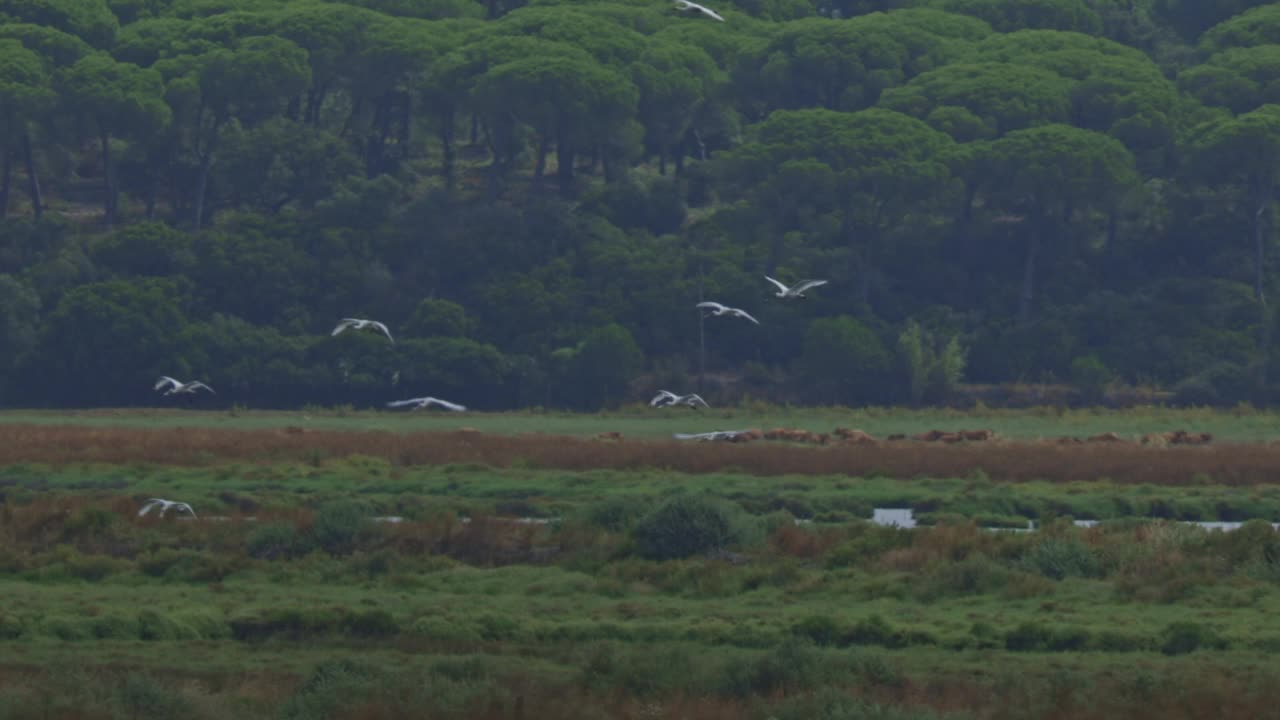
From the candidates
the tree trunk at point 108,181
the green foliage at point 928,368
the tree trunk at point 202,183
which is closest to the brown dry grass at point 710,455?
the green foliage at point 928,368

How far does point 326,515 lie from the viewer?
34.0m

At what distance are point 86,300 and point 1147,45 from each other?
5788cm

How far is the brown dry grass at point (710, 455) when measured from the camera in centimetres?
4831

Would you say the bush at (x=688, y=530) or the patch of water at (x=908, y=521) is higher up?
the bush at (x=688, y=530)

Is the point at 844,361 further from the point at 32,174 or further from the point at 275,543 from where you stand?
the point at 275,543

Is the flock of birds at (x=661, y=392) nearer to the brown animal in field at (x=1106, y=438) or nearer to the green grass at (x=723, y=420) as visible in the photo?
the green grass at (x=723, y=420)

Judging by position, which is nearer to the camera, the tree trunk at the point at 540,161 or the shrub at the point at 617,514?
the shrub at the point at 617,514

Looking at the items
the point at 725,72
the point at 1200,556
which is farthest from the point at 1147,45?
the point at 1200,556

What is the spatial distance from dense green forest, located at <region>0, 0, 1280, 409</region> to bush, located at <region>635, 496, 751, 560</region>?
47622mm

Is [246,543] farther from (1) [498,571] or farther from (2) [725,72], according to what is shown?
(2) [725,72]

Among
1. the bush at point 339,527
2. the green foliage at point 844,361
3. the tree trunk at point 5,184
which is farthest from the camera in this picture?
the tree trunk at point 5,184

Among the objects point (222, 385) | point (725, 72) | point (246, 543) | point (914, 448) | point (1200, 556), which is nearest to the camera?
point (1200, 556)

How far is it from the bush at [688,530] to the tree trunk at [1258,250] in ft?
196

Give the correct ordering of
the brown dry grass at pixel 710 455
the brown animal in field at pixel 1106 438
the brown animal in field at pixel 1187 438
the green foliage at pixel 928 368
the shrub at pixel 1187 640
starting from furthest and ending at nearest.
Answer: the green foliage at pixel 928 368 < the brown animal in field at pixel 1187 438 < the brown animal in field at pixel 1106 438 < the brown dry grass at pixel 710 455 < the shrub at pixel 1187 640
